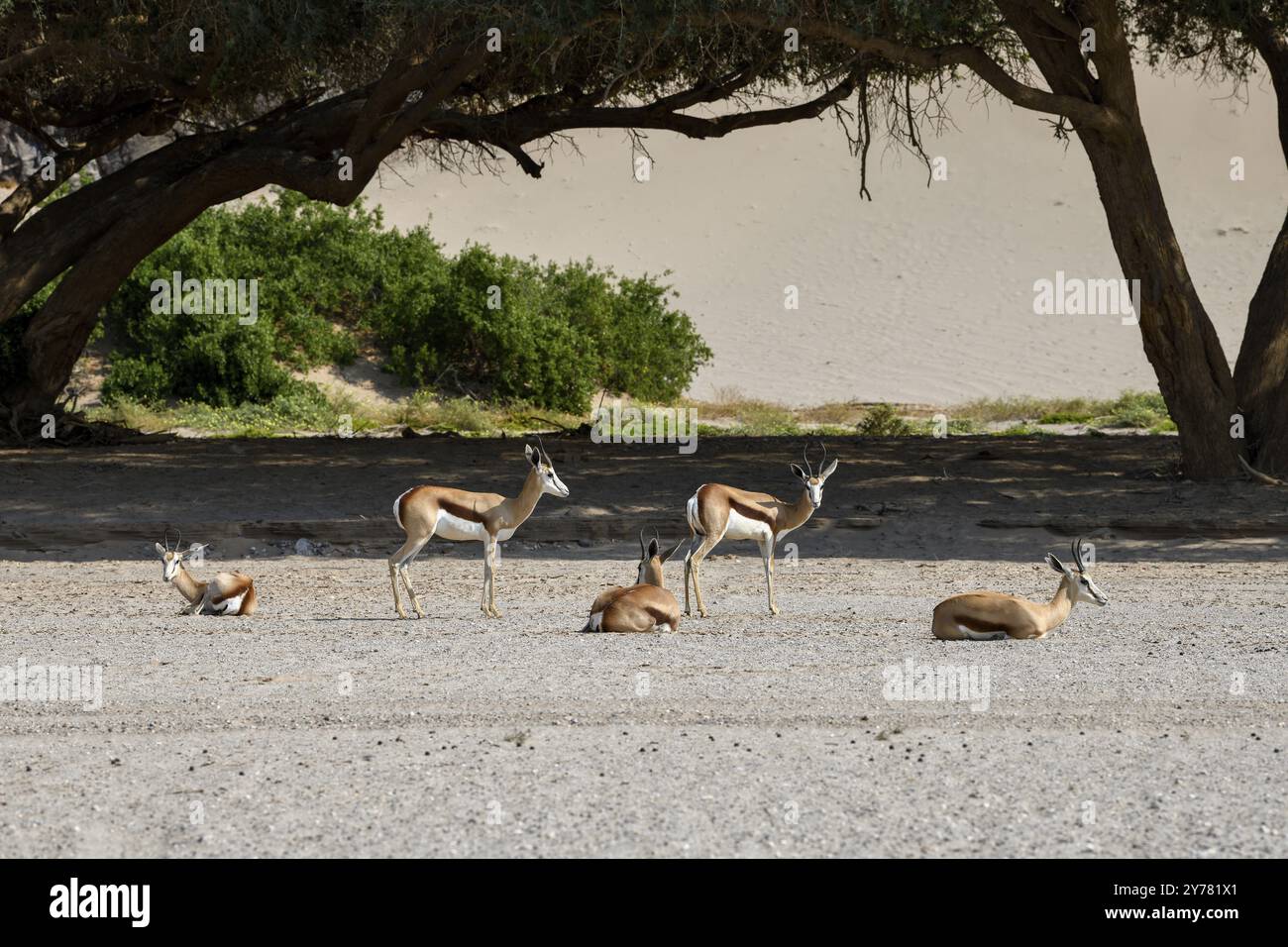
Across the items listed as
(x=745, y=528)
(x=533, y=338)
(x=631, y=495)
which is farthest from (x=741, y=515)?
(x=533, y=338)

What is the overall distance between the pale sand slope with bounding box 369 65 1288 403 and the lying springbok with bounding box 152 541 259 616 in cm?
3304

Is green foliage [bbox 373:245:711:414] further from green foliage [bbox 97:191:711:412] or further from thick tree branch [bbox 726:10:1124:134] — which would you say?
thick tree branch [bbox 726:10:1124:134]

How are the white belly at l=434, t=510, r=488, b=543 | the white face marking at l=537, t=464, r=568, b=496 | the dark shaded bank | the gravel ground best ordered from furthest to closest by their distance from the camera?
the dark shaded bank
the white face marking at l=537, t=464, r=568, b=496
the white belly at l=434, t=510, r=488, b=543
the gravel ground

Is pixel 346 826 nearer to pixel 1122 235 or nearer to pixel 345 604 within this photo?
pixel 345 604

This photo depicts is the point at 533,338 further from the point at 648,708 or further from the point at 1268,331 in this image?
the point at 648,708

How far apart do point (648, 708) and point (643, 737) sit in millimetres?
539

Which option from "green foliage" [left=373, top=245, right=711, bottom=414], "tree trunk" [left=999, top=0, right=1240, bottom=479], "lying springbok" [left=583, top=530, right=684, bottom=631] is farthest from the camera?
"green foliage" [left=373, top=245, right=711, bottom=414]

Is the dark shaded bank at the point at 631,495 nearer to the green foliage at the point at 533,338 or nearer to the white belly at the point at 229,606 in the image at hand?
the white belly at the point at 229,606

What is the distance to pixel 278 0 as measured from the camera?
16.6m

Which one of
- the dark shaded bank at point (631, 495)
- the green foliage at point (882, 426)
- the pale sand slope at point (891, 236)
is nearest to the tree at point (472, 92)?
the dark shaded bank at point (631, 495)

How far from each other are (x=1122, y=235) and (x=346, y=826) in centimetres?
1312

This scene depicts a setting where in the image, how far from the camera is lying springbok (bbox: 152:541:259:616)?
11.8 meters

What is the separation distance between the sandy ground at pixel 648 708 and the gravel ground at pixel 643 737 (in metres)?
0.03

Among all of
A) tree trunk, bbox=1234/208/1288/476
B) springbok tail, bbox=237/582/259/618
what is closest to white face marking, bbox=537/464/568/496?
springbok tail, bbox=237/582/259/618
